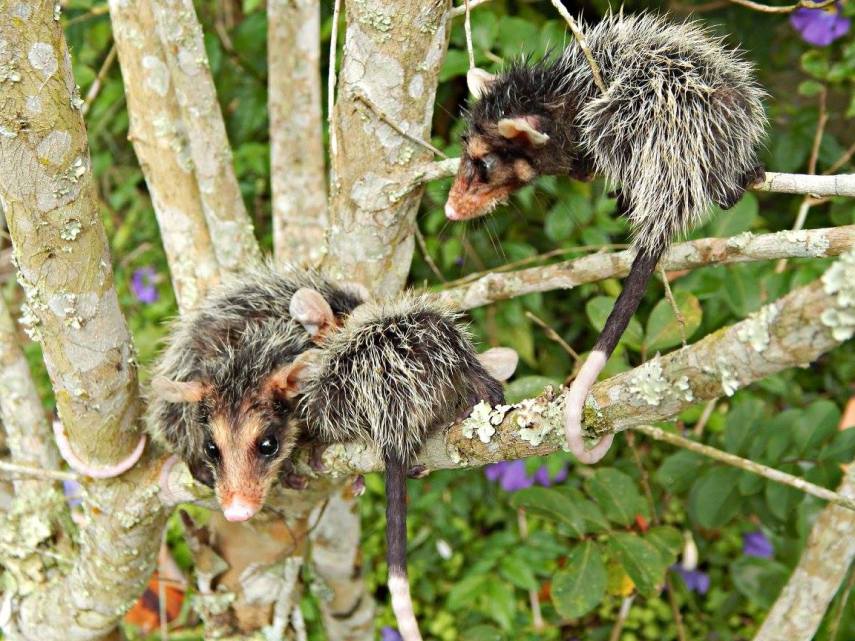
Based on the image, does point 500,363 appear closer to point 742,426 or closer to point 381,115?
point 381,115

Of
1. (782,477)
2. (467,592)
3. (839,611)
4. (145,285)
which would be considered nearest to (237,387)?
(782,477)

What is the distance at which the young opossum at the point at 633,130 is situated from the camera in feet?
6.03

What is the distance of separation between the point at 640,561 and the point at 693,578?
148 centimetres

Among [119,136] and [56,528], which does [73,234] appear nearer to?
[56,528]

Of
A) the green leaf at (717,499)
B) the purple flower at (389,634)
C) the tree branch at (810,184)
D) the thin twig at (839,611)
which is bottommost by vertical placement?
the purple flower at (389,634)

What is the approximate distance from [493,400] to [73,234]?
3.09 ft

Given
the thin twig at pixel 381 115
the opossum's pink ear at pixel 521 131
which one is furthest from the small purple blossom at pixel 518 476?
the thin twig at pixel 381 115

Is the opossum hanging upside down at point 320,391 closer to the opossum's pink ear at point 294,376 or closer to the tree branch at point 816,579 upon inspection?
the opossum's pink ear at point 294,376

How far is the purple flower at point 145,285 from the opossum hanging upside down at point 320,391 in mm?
1950

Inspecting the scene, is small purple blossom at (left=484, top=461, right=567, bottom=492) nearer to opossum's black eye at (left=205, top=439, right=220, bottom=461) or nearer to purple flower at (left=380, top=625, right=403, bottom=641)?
purple flower at (left=380, top=625, right=403, bottom=641)

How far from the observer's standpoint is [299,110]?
2908 millimetres

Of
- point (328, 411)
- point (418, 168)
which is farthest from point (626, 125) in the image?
point (328, 411)

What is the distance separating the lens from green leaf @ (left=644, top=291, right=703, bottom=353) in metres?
2.23

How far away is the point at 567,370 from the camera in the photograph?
3594mm
